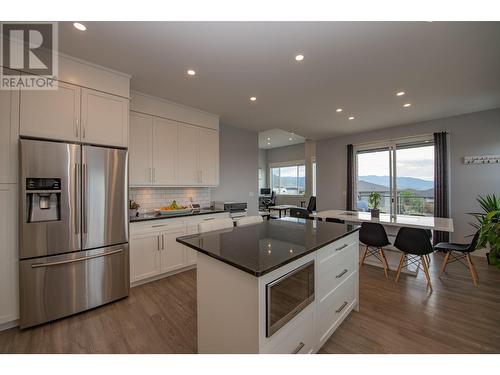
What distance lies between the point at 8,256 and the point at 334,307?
3.00m

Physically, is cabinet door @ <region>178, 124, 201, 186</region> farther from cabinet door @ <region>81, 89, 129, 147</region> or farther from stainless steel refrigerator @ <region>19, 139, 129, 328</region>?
stainless steel refrigerator @ <region>19, 139, 129, 328</region>

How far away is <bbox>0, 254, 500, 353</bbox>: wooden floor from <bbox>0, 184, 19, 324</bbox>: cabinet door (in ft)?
0.72

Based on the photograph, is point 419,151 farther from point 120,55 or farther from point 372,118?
point 120,55

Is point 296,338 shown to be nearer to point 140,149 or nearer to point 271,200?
point 140,149

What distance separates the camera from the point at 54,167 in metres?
2.05

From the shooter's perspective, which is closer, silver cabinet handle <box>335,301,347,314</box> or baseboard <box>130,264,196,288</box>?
silver cabinet handle <box>335,301,347,314</box>

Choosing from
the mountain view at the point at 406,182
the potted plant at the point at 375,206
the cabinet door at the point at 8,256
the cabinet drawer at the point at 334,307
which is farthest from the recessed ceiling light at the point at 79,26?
the mountain view at the point at 406,182

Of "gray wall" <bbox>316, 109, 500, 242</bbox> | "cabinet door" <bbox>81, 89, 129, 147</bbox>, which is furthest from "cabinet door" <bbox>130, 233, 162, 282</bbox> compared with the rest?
"gray wall" <bbox>316, 109, 500, 242</bbox>

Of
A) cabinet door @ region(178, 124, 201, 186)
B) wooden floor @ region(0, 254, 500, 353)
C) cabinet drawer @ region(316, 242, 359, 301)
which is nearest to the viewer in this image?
cabinet drawer @ region(316, 242, 359, 301)

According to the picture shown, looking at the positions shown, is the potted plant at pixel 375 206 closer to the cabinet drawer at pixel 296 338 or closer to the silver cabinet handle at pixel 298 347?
the cabinet drawer at pixel 296 338

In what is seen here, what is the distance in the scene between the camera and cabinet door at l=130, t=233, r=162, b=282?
2.77 metres

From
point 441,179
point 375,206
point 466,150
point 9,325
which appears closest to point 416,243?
point 375,206

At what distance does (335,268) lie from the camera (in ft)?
5.91

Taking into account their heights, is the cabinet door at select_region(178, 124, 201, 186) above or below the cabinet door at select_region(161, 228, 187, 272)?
above
